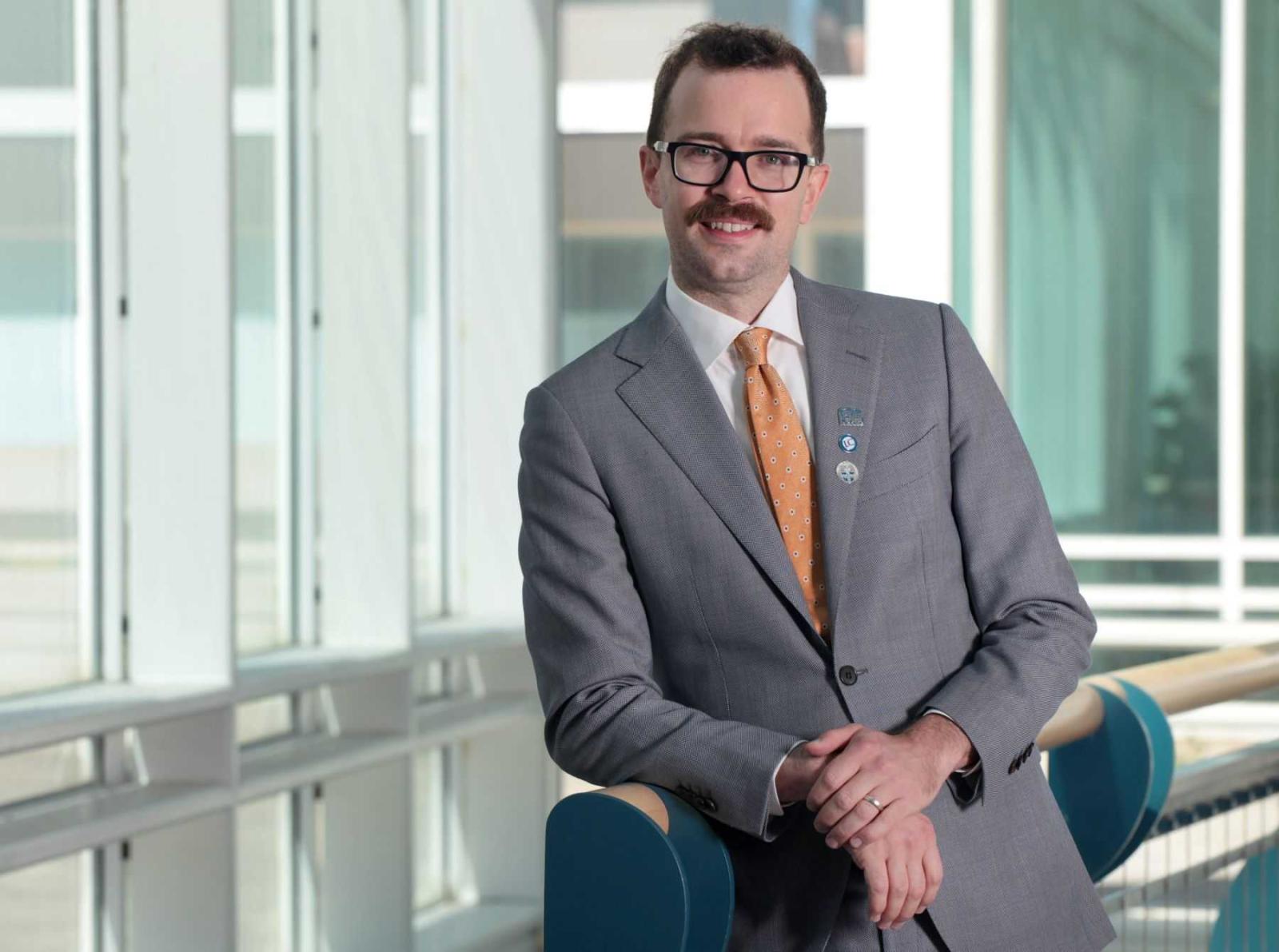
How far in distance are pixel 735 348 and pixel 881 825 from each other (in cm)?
51

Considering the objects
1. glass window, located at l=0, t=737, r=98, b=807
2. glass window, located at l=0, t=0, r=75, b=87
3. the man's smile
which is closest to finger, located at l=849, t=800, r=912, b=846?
the man's smile

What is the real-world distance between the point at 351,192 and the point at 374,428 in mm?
672

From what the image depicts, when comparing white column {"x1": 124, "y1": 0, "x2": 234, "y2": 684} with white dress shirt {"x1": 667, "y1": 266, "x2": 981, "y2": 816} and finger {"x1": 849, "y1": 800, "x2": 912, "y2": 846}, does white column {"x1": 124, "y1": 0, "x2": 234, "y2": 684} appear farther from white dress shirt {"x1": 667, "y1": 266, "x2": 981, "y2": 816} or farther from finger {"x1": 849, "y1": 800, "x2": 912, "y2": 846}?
finger {"x1": 849, "y1": 800, "x2": 912, "y2": 846}

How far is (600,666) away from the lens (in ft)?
5.00

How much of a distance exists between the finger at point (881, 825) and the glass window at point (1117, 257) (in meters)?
5.41

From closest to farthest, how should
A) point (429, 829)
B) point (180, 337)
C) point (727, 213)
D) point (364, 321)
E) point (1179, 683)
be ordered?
1. point (727, 213)
2. point (1179, 683)
3. point (180, 337)
4. point (364, 321)
5. point (429, 829)

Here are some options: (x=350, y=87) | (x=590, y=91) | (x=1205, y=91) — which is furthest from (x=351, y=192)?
(x=1205, y=91)

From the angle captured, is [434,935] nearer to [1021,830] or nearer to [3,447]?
[3,447]

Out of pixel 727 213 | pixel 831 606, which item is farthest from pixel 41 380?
pixel 831 606

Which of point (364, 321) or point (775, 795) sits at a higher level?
point (364, 321)

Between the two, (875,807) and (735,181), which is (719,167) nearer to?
(735,181)

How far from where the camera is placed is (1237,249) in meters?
6.52

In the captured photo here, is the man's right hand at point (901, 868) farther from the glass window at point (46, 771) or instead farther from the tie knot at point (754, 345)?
the glass window at point (46, 771)

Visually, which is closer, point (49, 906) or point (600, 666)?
point (600, 666)
